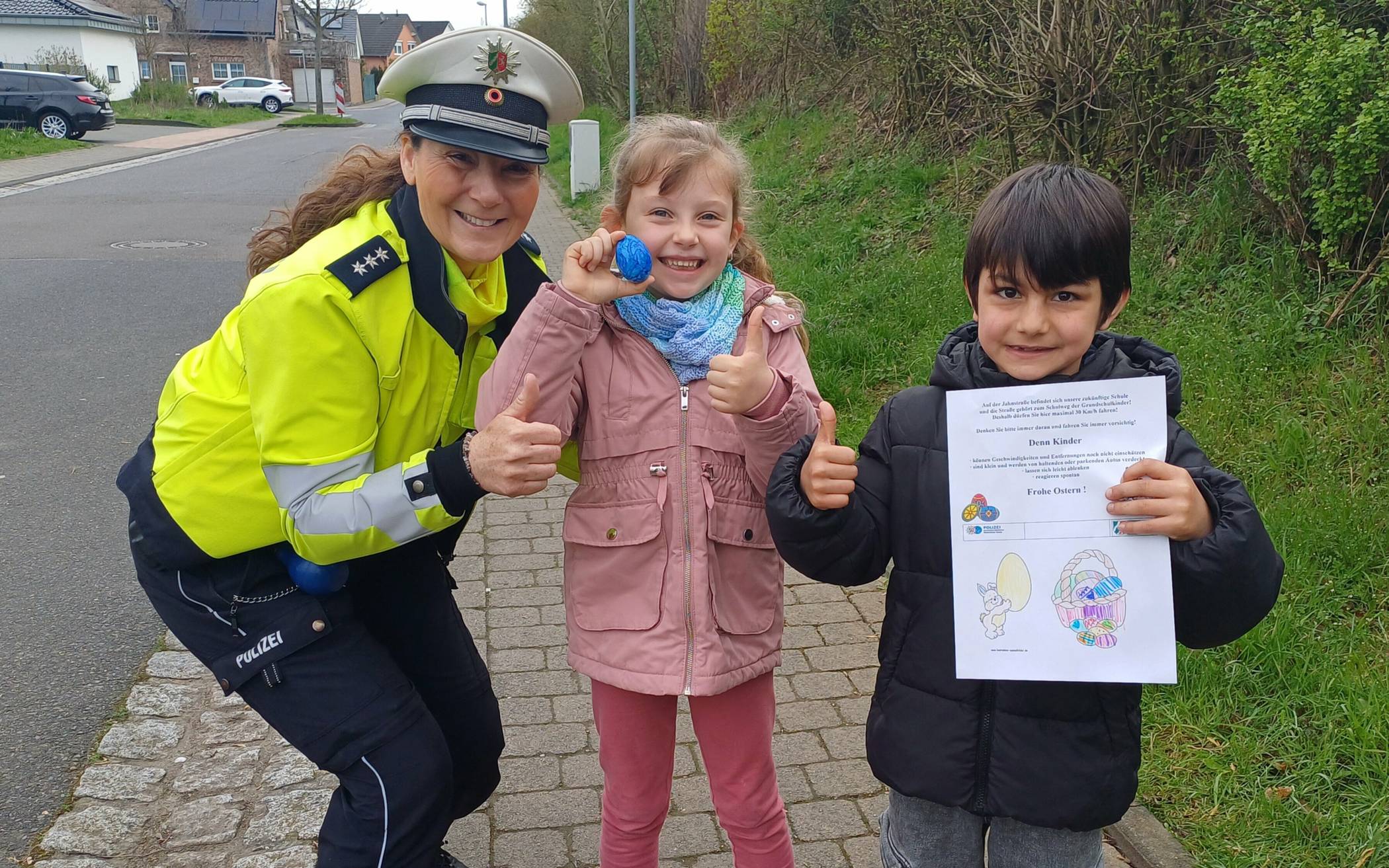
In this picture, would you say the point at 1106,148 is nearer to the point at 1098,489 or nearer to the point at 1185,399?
the point at 1185,399

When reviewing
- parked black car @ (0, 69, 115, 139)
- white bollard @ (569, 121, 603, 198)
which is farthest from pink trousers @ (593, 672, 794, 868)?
parked black car @ (0, 69, 115, 139)

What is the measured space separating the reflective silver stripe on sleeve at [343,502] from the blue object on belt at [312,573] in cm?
17

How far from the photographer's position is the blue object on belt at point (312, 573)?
7.57 feet

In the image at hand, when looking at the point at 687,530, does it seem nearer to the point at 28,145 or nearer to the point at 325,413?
the point at 325,413

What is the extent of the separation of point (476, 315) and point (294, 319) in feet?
1.42

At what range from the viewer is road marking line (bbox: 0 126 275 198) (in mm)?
17984

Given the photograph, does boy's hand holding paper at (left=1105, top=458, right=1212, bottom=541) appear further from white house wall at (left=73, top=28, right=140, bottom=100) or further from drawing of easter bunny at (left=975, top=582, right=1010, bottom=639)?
white house wall at (left=73, top=28, right=140, bottom=100)

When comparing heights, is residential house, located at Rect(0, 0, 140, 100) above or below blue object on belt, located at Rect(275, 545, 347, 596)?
above

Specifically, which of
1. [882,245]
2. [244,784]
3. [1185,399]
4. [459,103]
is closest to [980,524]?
[459,103]

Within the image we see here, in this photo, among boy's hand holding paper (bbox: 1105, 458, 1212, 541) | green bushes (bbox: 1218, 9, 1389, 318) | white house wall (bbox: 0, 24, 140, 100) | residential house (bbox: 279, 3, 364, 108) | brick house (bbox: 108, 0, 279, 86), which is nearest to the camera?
boy's hand holding paper (bbox: 1105, 458, 1212, 541)

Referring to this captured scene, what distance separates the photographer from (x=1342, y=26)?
4.56m

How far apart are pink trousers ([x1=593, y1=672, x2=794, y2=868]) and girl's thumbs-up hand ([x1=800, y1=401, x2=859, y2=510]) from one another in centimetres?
66

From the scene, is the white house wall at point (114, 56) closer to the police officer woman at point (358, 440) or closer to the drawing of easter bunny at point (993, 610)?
the police officer woman at point (358, 440)

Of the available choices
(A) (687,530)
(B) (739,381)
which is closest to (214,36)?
(A) (687,530)
